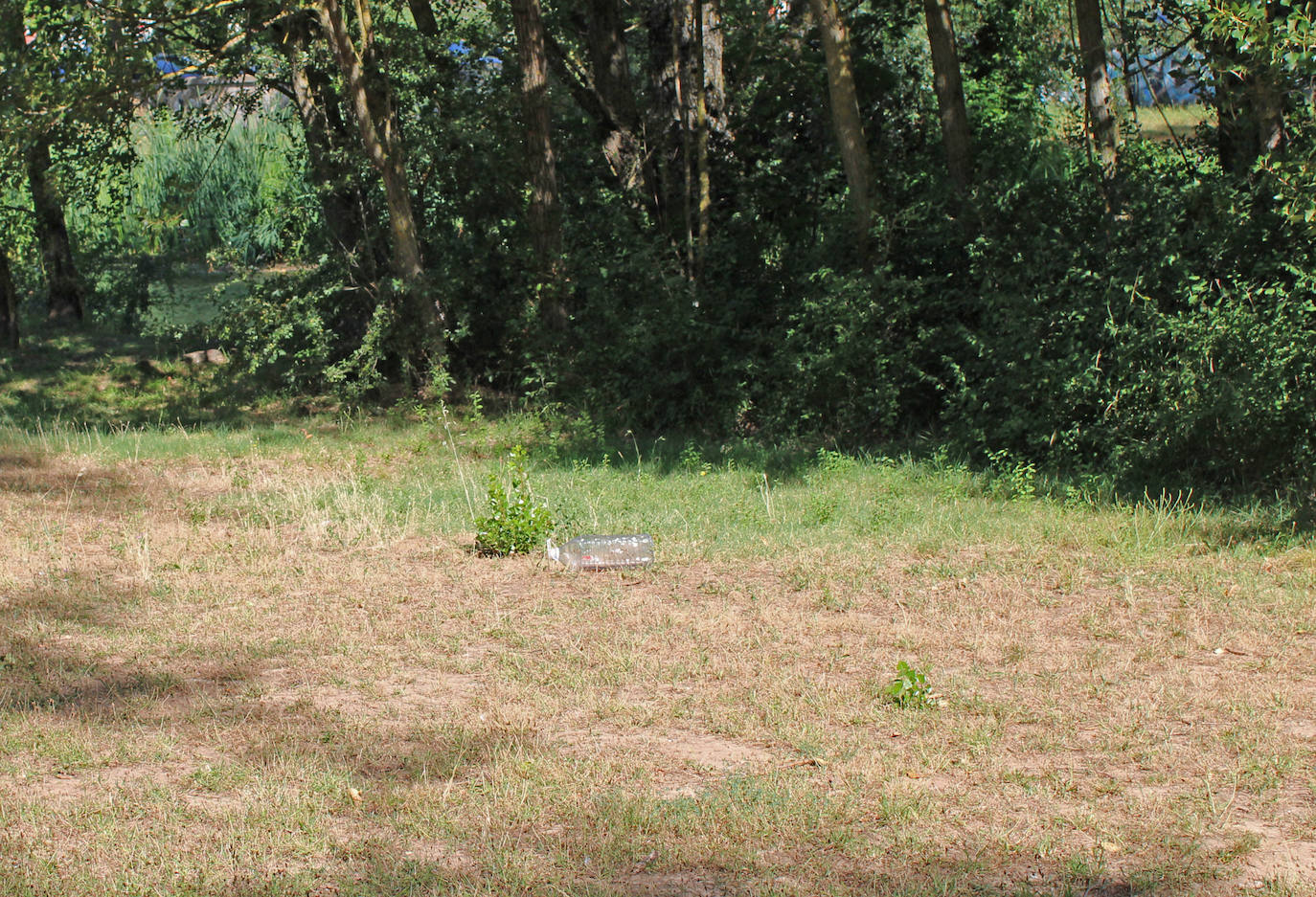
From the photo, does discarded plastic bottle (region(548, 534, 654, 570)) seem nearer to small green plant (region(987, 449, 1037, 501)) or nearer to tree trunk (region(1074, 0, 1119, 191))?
small green plant (region(987, 449, 1037, 501))

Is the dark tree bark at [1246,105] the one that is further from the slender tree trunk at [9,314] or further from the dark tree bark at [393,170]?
the slender tree trunk at [9,314]

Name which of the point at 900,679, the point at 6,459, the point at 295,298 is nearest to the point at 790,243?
the point at 295,298

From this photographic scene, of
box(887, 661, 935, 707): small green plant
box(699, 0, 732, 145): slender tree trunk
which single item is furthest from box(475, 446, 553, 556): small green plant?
box(699, 0, 732, 145): slender tree trunk

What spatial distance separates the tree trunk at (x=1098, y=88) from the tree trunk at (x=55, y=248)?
40.9 ft

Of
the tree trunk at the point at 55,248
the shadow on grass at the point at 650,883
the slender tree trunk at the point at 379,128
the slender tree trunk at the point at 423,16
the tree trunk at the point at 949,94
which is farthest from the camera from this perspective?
the tree trunk at the point at 55,248


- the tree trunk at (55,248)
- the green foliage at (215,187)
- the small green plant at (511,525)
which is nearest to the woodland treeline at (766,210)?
the tree trunk at (55,248)

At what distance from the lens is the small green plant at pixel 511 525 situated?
26.1 feet

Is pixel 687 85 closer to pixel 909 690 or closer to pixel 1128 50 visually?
pixel 1128 50

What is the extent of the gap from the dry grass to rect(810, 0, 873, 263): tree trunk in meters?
4.50

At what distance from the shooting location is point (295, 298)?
1460 centimetres

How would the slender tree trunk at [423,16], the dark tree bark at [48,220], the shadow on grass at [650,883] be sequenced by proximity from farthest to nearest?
1. the slender tree trunk at [423,16]
2. the dark tree bark at [48,220]
3. the shadow on grass at [650,883]

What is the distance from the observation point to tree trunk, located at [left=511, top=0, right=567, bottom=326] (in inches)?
524

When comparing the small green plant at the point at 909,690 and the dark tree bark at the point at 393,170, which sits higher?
the dark tree bark at the point at 393,170

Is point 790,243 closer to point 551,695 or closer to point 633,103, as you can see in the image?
point 633,103
